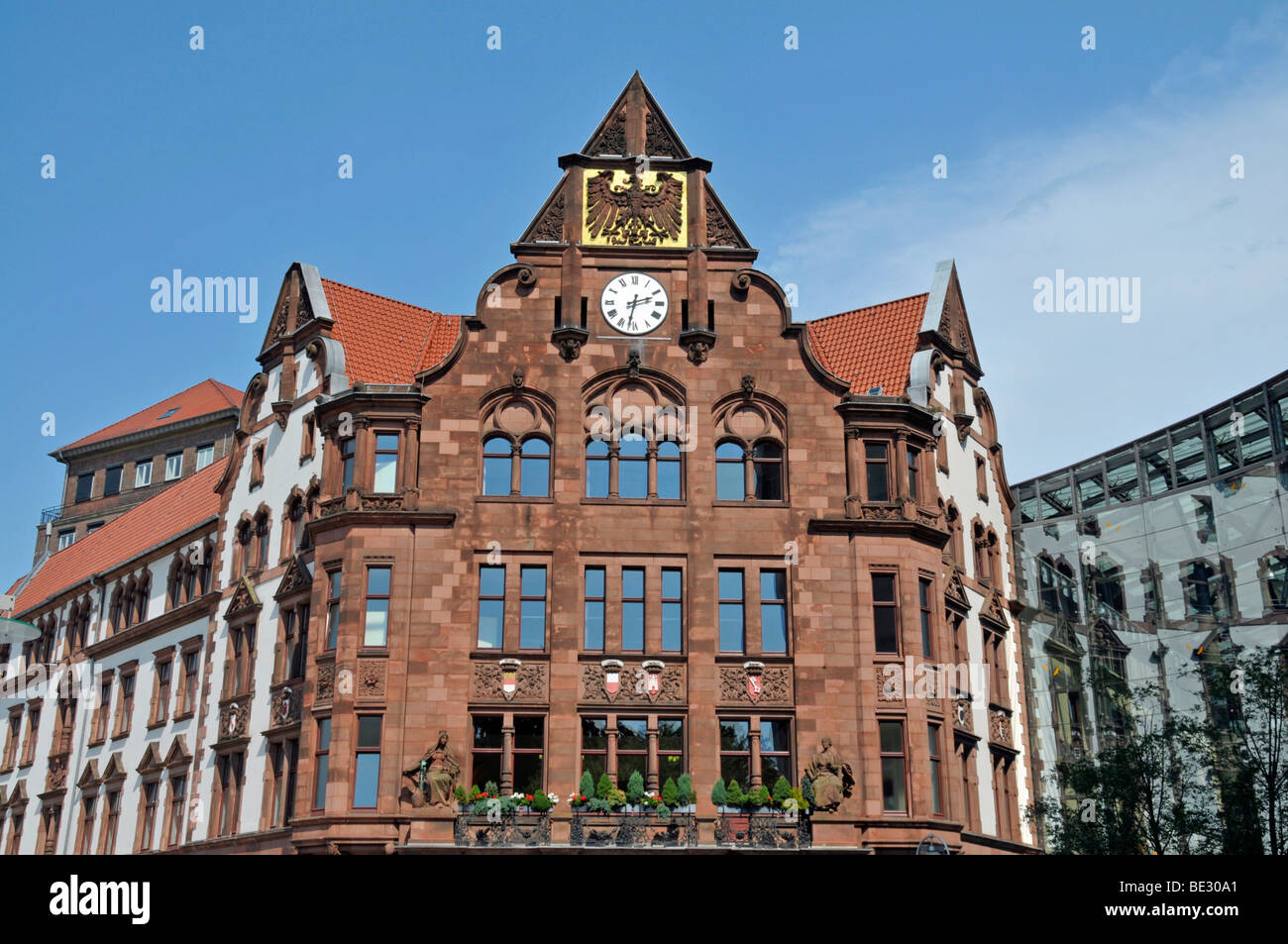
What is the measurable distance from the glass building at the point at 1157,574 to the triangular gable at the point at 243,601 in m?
26.0

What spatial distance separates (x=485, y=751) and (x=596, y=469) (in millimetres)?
8353

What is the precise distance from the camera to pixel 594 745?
40.2m

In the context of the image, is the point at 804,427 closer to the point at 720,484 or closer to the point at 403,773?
the point at 720,484

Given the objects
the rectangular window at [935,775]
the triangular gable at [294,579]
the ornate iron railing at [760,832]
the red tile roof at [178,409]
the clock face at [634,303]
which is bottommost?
the ornate iron railing at [760,832]

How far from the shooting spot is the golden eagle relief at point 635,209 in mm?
44906

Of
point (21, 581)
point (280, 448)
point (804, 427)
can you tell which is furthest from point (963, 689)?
point (21, 581)

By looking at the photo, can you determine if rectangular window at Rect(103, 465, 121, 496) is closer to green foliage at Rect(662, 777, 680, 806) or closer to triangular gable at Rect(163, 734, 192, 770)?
triangular gable at Rect(163, 734, 192, 770)

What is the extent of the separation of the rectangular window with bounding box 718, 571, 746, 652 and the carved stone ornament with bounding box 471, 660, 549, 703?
16.4 feet

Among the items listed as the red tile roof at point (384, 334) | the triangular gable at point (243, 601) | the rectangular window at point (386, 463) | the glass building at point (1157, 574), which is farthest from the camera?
the glass building at point (1157, 574)

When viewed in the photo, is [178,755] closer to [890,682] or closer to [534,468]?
[534,468]

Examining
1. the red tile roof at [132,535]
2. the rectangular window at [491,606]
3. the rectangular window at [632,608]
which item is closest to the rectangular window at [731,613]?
the rectangular window at [632,608]

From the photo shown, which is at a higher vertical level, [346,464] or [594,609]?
[346,464]

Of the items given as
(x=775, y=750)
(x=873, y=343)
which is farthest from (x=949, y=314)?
(x=775, y=750)

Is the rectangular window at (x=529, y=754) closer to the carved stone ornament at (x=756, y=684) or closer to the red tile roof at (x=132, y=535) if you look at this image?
the carved stone ornament at (x=756, y=684)
